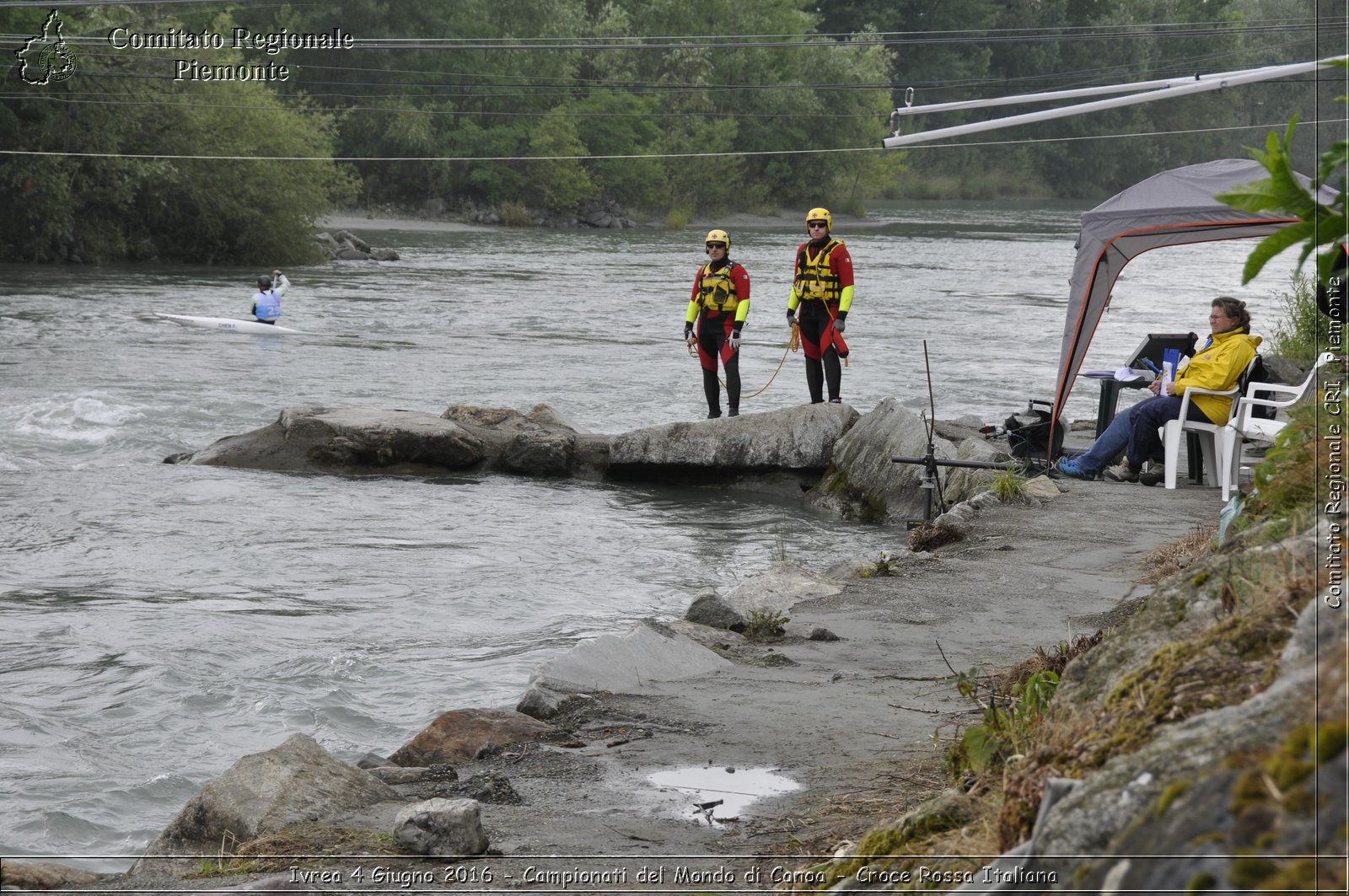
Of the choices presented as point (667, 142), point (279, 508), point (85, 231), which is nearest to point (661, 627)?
point (279, 508)

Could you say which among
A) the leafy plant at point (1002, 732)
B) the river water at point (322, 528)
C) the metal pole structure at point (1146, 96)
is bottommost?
the river water at point (322, 528)

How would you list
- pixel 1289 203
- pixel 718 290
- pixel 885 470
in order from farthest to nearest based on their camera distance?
1. pixel 718 290
2. pixel 885 470
3. pixel 1289 203

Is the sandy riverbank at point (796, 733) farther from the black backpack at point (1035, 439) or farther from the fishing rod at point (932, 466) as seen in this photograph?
the black backpack at point (1035, 439)

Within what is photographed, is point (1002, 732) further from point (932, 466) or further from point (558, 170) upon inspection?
point (558, 170)

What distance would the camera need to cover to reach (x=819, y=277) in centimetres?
1458

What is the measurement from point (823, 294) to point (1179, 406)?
14.4ft

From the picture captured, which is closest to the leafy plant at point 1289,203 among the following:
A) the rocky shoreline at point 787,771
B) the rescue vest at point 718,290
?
the rocky shoreline at point 787,771

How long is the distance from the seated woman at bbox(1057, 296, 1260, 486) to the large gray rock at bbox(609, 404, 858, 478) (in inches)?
102

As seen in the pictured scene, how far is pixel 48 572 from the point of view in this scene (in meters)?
10.8

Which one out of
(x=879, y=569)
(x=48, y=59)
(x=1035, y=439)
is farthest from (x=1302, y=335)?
(x=48, y=59)

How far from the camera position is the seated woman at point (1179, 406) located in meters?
10.6

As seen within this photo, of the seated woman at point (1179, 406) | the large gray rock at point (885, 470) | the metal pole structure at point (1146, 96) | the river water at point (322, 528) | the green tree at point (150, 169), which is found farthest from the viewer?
the green tree at point (150, 169)

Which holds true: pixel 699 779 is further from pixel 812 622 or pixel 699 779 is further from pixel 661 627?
pixel 812 622

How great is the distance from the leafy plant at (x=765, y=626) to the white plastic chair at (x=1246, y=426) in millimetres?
4090
